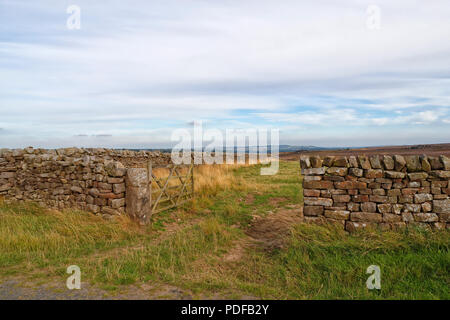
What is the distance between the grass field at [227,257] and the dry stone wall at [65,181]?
475 millimetres

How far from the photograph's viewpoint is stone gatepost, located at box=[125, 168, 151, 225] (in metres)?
7.86

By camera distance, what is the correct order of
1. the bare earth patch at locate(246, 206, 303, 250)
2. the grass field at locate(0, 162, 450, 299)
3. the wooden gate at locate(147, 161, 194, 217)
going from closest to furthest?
the grass field at locate(0, 162, 450, 299) → the bare earth patch at locate(246, 206, 303, 250) → the wooden gate at locate(147, 161, 194, 217)

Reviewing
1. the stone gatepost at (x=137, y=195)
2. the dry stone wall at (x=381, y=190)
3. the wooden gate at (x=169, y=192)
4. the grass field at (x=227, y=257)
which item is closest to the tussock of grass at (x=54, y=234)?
the grass field at (x=227, y=257)

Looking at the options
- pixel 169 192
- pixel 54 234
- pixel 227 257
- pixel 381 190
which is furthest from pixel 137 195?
pixel 381 190

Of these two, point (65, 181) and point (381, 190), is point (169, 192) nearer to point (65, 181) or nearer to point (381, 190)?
point (65, 181)

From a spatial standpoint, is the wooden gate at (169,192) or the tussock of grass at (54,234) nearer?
the tussock of grass at (54,234)

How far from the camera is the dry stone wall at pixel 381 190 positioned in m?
6.25

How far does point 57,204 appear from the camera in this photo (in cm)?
891

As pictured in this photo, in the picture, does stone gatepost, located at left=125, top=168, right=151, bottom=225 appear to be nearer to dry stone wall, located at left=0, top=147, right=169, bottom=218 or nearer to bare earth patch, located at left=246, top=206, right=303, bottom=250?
dry stone wall, located at left=0, top=147, right=169, bottom=218

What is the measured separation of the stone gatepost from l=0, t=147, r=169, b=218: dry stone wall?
90 millimetres

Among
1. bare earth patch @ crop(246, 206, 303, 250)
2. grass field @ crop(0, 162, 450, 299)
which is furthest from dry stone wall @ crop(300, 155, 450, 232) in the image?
bare earth patch @ crop(246, 206, 303, 250)

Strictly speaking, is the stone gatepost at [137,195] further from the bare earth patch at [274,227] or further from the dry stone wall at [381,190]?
the dry stone wall at [381,190]
